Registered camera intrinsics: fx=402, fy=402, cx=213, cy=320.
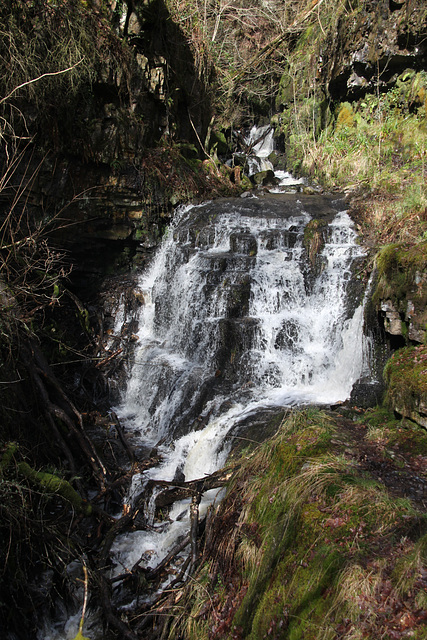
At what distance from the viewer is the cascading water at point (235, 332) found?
5.96 meters

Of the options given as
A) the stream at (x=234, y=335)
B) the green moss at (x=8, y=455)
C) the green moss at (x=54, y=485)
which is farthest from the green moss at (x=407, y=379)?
the green moss at (x=8, y=455)

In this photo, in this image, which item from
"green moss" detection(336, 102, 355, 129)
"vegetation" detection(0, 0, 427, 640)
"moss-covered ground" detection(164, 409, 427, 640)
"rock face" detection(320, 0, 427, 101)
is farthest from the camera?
"green moss" detection(336, 102, 355, 129)

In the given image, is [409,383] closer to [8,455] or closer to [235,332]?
[235,332]

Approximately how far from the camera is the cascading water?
5957mm

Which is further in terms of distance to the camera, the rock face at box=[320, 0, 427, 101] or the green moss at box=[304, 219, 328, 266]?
the rock face at box=[320, 0, 427, 101]

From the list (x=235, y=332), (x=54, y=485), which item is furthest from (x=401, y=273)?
(x=54, y=485)

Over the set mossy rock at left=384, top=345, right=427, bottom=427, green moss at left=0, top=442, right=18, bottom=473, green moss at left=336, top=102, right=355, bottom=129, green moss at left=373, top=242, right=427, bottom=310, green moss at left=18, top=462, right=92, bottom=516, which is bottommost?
green moss at left=18, top=462, right=92, bottom=516

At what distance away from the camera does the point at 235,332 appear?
23.0 feet

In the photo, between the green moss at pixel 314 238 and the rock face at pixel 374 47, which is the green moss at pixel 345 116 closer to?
the rock face at pixel 374 47

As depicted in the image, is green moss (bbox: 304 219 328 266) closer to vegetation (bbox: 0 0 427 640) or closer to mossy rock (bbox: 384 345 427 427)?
vegetation (bbox: 0 0 427 640)

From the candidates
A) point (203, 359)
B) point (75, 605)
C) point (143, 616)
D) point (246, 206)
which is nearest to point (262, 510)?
point (143, 616)

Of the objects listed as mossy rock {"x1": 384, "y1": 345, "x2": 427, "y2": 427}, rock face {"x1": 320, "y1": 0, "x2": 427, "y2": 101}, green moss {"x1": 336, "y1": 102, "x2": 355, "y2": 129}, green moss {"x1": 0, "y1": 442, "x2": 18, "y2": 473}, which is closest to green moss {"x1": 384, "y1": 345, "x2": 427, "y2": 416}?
mossy rock {"x1": 384, "y1": 345, "x2": 427, "y2": 427}

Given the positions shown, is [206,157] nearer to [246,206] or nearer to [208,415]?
[246,206]

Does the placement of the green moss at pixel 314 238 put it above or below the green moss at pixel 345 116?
below
